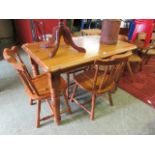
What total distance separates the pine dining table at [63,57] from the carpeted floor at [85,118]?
0.58 ft

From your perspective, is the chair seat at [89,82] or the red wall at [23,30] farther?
the red wall at [23,30]

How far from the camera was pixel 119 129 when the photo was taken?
5.67 feet

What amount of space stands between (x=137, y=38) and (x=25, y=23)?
259cm

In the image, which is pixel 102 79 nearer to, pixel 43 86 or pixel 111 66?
pixel 111 66

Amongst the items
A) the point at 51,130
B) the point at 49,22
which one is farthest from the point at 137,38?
the point at 51,130

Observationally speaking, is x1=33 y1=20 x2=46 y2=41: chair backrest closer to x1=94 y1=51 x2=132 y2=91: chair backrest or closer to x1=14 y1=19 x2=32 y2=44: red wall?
x1=14 y1=19 x2=32 y2=44: red wall

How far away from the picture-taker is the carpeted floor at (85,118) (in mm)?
1697

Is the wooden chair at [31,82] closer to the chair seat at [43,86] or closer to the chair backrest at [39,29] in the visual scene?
the chair seat at [43,86]

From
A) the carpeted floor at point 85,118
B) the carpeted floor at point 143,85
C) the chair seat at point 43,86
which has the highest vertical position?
the chair seat at point 43,86

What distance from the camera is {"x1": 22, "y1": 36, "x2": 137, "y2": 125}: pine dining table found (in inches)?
54.1

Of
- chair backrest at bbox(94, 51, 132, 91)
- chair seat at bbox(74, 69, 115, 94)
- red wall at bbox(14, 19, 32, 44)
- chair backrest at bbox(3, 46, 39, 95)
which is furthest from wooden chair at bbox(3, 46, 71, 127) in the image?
red wall at bbox(14, 19, 32, 44)

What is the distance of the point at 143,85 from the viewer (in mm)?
2535

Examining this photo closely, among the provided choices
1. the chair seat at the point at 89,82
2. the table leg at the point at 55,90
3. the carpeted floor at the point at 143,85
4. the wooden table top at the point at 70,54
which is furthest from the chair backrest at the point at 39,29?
the carpeted floor at the point at 143,85

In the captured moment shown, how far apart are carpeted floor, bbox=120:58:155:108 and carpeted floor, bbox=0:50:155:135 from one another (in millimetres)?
134
